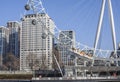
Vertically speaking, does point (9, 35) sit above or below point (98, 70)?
above

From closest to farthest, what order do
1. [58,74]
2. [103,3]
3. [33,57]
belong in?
[103,3]
[58,74]
[33,57]

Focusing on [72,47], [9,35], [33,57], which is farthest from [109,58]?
[9,35]

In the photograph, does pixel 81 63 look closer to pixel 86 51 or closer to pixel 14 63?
pixel 86 51

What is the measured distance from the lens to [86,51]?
65062 millimetres

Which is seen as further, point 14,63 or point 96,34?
point 14,63

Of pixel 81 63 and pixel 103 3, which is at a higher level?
pixel 103 3

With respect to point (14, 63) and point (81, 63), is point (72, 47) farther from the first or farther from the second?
point (14, 63)

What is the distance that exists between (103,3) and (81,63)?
17.8m

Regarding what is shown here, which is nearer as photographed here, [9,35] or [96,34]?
[96,34]

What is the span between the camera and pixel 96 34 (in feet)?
176

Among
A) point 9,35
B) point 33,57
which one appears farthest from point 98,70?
point 9,35

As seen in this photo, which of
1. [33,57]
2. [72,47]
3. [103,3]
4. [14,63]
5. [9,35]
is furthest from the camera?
[9,35]

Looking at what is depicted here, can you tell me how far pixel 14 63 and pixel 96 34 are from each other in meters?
73.1

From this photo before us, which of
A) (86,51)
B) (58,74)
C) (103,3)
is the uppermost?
(103,3)
